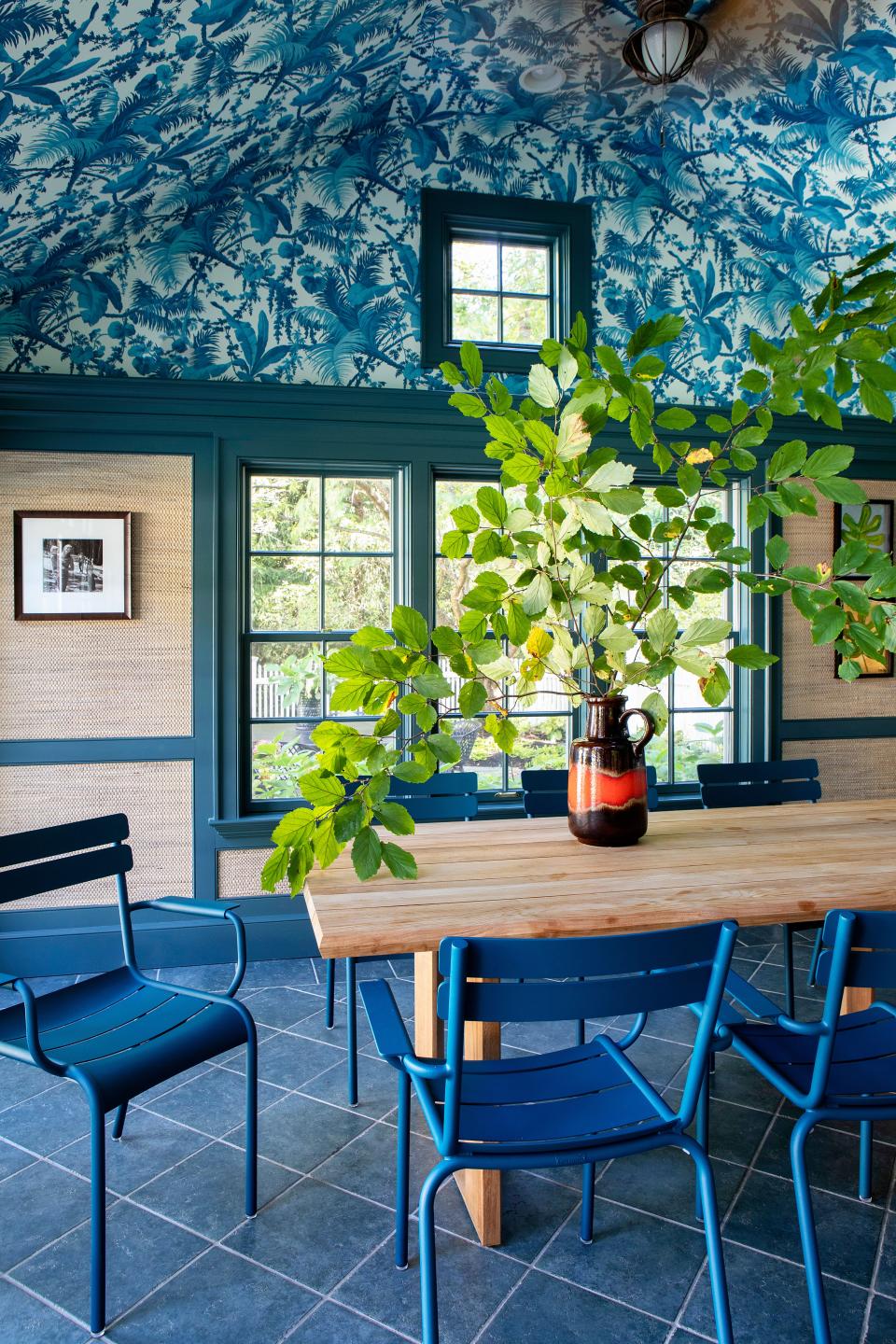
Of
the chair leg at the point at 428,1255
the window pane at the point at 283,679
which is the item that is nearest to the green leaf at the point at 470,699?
the chair leg at the point at 428,1255

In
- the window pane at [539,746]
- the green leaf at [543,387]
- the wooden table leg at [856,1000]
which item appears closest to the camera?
the green leaf at [543,387]

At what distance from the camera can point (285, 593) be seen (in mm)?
3904

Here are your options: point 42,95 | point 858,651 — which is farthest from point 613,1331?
point 42,95

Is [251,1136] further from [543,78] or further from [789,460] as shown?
[543,78]

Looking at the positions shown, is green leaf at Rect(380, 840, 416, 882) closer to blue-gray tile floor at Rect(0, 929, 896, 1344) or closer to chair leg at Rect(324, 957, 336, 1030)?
blue-gray tile floor at Rect(0, 929, 896, 1344)

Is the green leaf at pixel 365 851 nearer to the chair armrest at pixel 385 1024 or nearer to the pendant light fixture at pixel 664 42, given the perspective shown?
the chair armrest at pixel 385 1024

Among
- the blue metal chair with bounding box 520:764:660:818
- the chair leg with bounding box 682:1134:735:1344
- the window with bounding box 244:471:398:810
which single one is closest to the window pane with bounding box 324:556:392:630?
the window with bounding box 244:471:398:810

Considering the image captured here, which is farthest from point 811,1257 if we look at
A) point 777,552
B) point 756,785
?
point 756,785

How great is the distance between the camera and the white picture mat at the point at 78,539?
11.7ft

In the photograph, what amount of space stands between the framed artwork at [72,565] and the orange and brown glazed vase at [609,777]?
7.15 ft

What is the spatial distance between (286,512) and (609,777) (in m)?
2.16

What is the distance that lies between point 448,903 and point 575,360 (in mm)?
1170

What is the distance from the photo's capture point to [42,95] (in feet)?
8.58

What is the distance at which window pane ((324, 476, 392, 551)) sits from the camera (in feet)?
12.9
